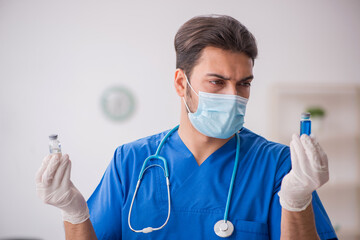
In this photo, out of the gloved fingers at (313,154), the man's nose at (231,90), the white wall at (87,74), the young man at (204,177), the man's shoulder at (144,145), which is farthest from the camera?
the white wall at (87,74)

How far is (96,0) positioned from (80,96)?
2.43ft

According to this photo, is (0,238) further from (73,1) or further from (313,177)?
(313,177)

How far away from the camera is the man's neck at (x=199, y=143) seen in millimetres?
1253

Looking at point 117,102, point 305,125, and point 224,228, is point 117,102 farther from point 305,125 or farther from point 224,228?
point 305,125

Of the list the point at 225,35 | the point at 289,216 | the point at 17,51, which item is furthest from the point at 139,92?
the point at 289,216

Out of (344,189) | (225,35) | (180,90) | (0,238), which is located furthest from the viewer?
(344,189)

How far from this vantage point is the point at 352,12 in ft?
9.77

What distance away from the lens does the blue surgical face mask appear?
1166 millimetres

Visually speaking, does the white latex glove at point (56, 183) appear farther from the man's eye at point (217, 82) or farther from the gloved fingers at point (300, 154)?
the gloved fingers at point (300, 154)

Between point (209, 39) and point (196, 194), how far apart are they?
1.64 ft

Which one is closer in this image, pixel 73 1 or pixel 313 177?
pixel 313 177

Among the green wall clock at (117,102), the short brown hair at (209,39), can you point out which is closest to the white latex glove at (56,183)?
the short brown hair at (209,39)

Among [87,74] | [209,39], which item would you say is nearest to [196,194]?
[209,39]

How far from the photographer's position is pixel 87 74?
279 cm
